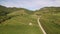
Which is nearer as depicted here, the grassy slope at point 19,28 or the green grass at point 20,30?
the green grass at point 20,30

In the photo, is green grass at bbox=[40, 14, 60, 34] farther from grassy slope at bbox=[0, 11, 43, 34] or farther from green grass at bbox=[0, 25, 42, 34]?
green grass at bbox=[0, 25, 42, 34]

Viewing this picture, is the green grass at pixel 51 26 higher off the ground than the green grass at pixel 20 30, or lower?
lower

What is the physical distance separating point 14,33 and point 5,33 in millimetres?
2106

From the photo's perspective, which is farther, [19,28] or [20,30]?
[19,28]

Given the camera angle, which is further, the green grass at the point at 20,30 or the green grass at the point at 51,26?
the green grass at the point at 51,26

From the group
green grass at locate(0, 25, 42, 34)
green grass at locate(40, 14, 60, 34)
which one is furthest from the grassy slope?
green grass at locate(40, 14, 60, 34)

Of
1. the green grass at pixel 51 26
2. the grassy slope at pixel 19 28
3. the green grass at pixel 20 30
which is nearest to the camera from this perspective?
the green grass at pixel 20 30

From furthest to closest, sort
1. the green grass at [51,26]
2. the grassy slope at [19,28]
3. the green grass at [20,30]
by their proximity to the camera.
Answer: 1. the green grass at [51,26]
2. the grassy slope at [19,28]
3. the green grass at [20,30]

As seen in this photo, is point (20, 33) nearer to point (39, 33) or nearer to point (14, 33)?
point (14, 33)

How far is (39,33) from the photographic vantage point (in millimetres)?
42406

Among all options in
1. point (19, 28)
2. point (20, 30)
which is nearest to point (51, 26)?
point (19, 28)

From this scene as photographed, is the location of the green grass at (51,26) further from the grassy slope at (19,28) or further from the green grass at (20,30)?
the green grass at (20,30)

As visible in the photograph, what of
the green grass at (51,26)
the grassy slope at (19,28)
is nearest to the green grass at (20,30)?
the grassy slope at (19,28)

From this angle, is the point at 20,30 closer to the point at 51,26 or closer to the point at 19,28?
the point at 19,28
